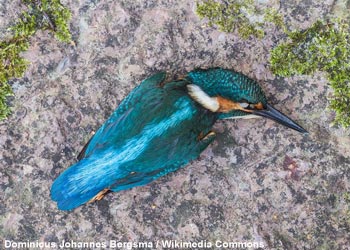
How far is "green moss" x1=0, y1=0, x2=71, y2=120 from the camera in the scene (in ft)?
15.3

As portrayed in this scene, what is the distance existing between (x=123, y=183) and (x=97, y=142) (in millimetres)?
354

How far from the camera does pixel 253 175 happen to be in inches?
185

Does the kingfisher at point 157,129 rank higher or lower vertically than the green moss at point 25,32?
lower

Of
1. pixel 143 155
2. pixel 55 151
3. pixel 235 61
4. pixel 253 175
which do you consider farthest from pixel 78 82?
pixel 253 175

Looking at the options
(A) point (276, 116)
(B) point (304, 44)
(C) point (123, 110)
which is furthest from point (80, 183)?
(B) point (304, 44)

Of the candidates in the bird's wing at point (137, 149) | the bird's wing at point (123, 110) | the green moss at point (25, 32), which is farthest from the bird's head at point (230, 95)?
the green moss at point (25, 32)

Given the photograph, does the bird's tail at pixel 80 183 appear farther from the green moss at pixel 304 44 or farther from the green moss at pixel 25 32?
the green moss at pixel 304 44

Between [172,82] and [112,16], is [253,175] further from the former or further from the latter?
[112,16]

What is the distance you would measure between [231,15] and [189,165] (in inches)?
47.9

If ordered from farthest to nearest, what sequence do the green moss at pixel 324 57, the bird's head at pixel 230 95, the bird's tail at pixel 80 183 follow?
the green moss at pixel 324 57 → the bird's head at pixel 230 95 → the bird's tail at pixel 80 183

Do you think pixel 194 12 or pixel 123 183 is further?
pixel 194 12

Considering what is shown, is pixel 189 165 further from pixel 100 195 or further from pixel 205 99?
pixel 100 195

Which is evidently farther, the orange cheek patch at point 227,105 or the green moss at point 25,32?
the green moss at point 25,32

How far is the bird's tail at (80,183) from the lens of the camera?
4.20 meters
